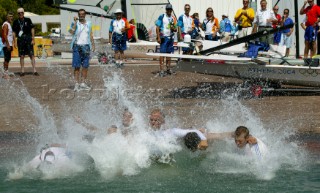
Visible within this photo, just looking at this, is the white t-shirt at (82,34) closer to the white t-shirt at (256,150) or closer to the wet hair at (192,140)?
the wet hair at (192,140)

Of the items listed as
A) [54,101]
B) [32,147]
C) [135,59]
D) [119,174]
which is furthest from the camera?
[135,59]

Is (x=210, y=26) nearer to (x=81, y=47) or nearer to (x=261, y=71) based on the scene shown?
(x=81, y=47)

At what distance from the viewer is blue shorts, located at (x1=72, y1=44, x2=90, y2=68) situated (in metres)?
14.9

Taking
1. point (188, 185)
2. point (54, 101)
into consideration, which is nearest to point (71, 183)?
point (188, 185)

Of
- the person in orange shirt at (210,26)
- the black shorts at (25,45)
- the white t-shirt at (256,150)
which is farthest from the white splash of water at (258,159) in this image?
the person in orange shirt at (210,26)

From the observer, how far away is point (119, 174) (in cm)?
802

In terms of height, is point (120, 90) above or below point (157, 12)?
below

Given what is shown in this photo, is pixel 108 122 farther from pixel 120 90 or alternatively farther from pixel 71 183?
pixel 120 90

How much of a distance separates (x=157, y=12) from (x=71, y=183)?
17959 mm

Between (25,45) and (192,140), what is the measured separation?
33.9ft

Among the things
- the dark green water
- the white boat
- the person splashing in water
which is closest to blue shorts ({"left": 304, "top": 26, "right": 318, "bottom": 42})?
the white boat

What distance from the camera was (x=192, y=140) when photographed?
8.05m

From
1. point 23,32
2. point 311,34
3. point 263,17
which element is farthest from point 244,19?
point 23,32

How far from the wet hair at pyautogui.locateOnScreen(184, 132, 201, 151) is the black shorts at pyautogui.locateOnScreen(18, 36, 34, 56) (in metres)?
10.2
